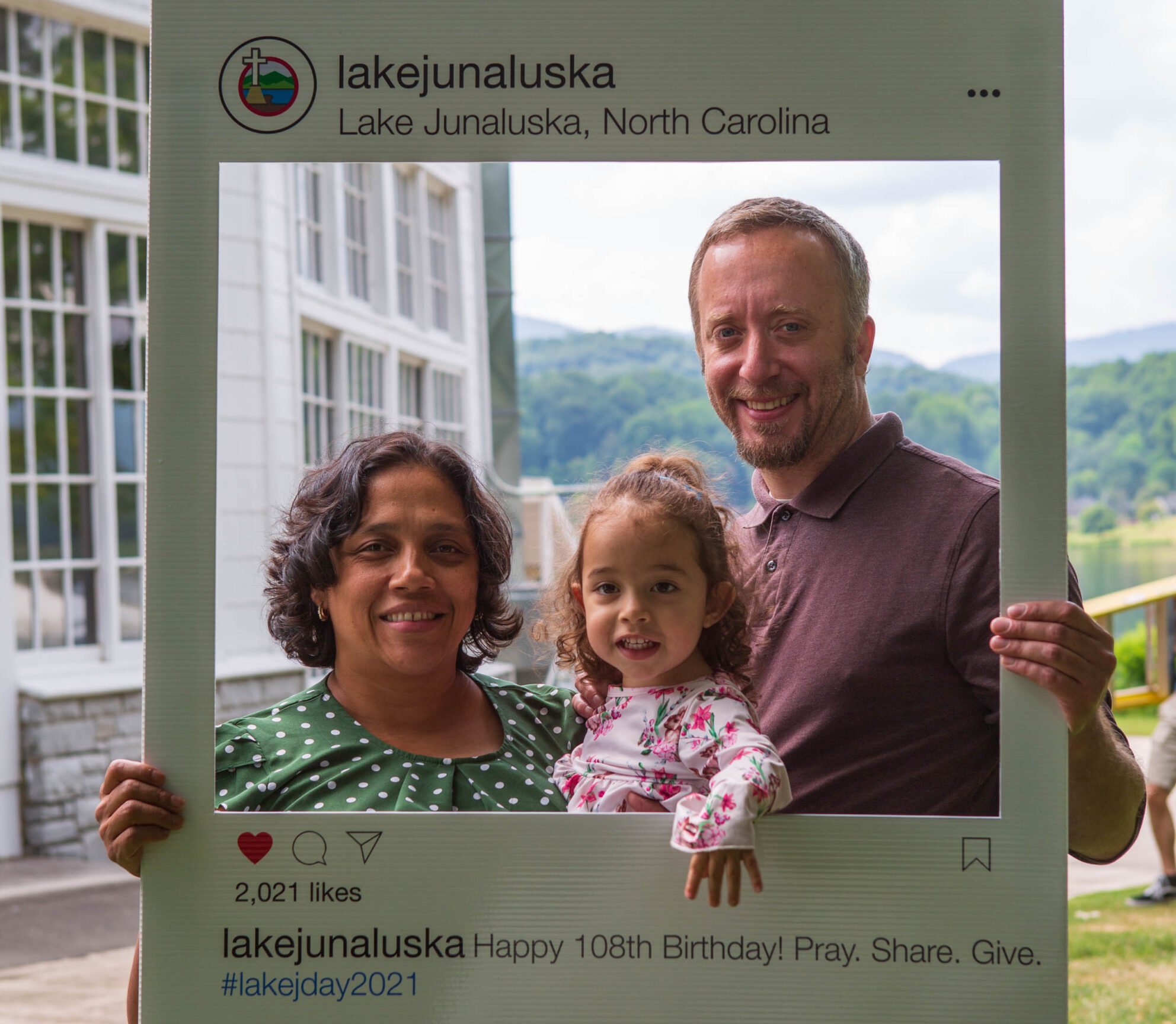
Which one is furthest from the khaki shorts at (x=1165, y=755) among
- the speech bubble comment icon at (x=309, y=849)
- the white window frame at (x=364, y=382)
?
the speech bubble comment icon at (x=309, y=849)

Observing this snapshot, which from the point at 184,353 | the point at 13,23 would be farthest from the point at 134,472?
the point at 184,353

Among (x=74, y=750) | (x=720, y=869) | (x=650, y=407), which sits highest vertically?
(x=650, y=407)

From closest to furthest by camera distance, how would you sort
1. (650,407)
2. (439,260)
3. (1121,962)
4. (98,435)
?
(650,407), (1121,962), (98,435), (439,260)

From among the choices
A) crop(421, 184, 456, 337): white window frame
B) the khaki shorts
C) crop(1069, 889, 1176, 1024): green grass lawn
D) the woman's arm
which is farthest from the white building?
the woman's arm

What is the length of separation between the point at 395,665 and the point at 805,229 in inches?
36.3

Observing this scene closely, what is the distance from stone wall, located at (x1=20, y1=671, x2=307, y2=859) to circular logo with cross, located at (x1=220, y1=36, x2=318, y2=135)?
4845 millimetres

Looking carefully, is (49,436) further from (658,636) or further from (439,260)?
(658,636)

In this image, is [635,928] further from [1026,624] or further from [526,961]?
[1026,624]

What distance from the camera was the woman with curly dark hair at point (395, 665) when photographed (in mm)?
1690

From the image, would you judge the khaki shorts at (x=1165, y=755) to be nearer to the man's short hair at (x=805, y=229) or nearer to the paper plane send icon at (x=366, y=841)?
the man's short hair at (x=805, y=229)

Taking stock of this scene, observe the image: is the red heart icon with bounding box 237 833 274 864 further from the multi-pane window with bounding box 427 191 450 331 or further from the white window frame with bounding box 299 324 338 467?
the multi-pane window with bounding box 427 191 450 331

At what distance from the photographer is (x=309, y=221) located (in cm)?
680

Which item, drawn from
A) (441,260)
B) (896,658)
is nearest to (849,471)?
(896,658)

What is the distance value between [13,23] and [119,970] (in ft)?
15.6
